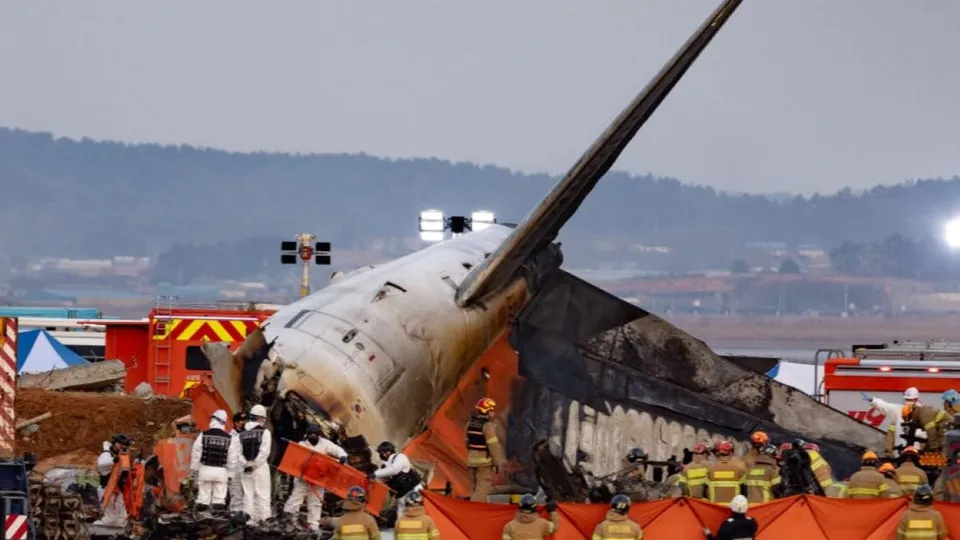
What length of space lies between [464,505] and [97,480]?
7.79m

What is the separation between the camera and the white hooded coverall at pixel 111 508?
20531mm

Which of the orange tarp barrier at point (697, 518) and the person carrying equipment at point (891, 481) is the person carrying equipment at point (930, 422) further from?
the orange tarp barrier at point (697, 518)

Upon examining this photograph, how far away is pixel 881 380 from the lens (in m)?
28.0

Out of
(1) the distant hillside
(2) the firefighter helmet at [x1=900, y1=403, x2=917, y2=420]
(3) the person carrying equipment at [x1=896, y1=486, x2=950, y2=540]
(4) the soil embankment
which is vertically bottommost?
(3) the person carrying equipment at [x1=896, y1=486, x2=950, y2=540]

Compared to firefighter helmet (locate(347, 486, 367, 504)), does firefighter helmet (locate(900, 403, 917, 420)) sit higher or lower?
higher

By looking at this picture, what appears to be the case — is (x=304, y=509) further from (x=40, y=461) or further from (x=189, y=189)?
(x=189, y=189)

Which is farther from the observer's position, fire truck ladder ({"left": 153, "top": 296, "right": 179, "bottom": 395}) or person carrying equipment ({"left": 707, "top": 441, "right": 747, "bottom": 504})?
fire truck ladder ({"left": 153, "top": 296, "right": 179, "bottom": 395})

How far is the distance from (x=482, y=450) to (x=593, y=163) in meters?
5.55

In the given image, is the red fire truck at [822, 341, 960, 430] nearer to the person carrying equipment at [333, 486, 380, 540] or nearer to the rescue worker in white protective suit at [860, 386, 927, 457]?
the rescue worker in white protective suit at [860, 386, 927, 457]

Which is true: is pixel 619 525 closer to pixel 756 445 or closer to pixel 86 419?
pixel 756 445

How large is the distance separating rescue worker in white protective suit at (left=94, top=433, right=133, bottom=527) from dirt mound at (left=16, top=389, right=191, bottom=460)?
648 cm

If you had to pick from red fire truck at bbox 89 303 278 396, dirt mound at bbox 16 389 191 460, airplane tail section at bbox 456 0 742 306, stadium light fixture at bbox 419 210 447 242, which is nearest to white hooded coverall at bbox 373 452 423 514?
airplane tail section at bbox 456 0 742 306

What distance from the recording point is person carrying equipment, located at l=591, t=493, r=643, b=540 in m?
17.3

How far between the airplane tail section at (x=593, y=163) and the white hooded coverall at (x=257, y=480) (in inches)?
234
